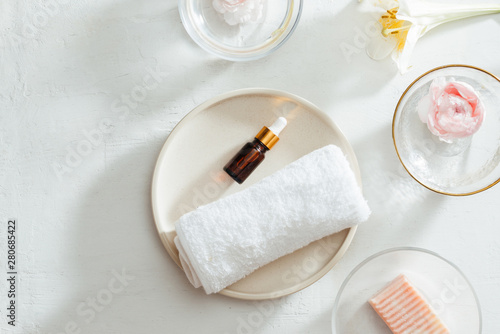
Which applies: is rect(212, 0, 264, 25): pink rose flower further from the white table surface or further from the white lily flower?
the white lily flower

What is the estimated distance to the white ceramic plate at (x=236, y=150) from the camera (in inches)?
31.4

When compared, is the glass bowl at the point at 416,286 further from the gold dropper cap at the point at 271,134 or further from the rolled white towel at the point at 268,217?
the gold dropper cap at the point at 271,134

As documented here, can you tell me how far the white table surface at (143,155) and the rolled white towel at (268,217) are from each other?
108 millimetres

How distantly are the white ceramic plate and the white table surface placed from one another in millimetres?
39

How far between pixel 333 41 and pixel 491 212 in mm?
432

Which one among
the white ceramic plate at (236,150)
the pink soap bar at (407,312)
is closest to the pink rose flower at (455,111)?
the white ceramic plate at (236,150)

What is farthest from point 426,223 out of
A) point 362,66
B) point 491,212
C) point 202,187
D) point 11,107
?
point 11,107

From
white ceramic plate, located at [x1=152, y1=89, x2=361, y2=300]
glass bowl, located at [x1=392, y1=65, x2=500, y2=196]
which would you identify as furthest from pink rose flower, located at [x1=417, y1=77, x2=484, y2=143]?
white ceramic plate, located at [x1=152, y1=89, x2=361, y2=300]

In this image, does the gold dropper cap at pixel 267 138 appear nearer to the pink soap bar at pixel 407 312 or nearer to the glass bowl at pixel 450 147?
the glass bowl at pixel 450 147

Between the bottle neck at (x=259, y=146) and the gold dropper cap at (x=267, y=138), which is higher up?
the gold dropper cap at (x=267, y=138)

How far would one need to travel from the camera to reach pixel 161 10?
84 centimetres

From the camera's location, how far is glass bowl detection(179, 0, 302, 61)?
0.82 m

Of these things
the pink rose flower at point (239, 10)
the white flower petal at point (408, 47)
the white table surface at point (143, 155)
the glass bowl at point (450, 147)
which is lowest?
the white table surface at point (143, 155)

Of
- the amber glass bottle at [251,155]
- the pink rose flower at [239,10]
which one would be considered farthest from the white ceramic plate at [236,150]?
the pink rose flower at [239,10]
